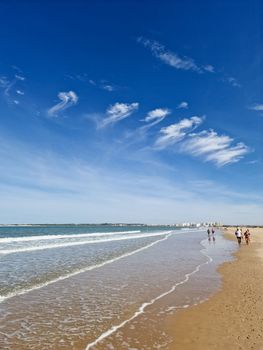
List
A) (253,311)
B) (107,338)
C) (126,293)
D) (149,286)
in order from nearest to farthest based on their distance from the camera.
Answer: (107,338) < (253,311) < (126,293) < (149,286)

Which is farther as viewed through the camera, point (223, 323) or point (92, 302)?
point (92, 302)

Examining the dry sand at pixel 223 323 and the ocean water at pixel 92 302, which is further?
the ocean water at pixel 92 302

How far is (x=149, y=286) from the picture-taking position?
13.4 meters

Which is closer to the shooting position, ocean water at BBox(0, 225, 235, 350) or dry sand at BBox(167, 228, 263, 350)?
dry sand at BBox(167, 228, 263, 350)

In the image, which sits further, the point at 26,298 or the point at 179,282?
the point at 179,282

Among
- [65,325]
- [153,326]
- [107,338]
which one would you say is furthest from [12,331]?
[153,326]

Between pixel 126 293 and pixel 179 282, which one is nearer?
pixel 126 293

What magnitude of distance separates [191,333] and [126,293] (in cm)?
475

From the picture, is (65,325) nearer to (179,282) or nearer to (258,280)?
(179,282)

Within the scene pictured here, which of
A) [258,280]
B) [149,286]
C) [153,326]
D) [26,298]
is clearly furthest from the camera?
[258,280]

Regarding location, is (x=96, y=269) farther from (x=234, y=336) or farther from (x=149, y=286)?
(x=234, y=336)

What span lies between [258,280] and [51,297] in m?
8.84

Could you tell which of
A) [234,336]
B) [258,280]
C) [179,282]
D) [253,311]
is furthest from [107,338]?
[258,280]

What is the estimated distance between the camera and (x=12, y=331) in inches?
303
